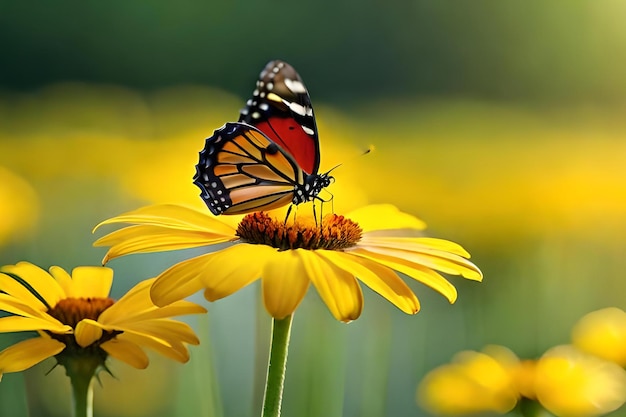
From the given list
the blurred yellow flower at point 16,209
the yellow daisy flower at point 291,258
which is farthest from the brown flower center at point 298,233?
the blurred yellow flower at point 16,209

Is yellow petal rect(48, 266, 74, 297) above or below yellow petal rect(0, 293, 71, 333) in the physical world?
above

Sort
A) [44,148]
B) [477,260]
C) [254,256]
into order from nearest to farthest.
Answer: [254,256]
[477,260]
[44,148]

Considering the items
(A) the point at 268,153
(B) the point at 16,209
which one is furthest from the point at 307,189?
(B) the point at 16,209

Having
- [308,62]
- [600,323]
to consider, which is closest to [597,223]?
[600,323]

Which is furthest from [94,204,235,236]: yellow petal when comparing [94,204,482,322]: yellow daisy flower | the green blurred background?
the green blurred background

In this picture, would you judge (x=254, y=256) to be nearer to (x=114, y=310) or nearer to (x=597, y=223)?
(x=114, y=310)

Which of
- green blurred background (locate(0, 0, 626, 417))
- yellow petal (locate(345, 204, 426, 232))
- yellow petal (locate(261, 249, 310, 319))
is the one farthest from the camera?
green blurred background (locate(0, 0, 626, 417))

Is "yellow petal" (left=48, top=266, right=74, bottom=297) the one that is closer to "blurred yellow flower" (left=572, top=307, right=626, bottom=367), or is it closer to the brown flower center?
the brown flower center

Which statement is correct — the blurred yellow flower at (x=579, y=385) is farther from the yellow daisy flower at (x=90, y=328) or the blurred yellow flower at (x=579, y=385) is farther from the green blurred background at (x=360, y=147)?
the yellow daisy flower at (x=90, y=328)
